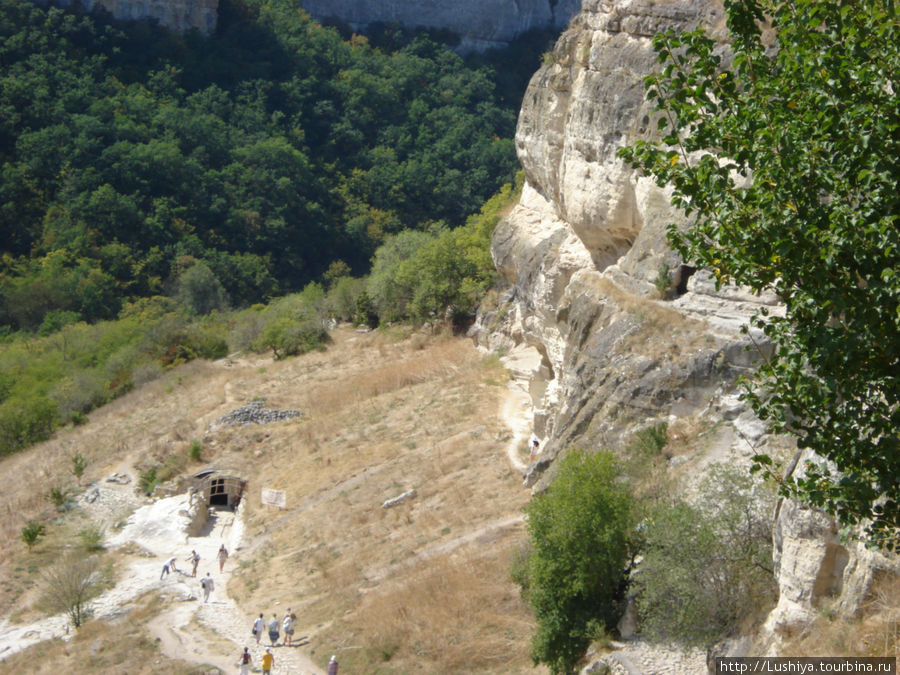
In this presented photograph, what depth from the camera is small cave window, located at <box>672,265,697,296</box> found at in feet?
58.1

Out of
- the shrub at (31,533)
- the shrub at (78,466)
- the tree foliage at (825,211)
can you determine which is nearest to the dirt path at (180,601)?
the shrub at (78,466)

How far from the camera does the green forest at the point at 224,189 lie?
136 ft

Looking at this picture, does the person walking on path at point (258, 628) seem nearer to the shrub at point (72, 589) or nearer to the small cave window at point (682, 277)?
the shrub at point (72, 589)

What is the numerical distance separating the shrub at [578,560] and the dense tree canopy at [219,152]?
40.6 m

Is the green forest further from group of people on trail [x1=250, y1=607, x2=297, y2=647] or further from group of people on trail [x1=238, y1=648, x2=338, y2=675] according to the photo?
group of people on trail [x1=238, y1=648, x2=338, y2=675]

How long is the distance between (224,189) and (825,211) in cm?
5594

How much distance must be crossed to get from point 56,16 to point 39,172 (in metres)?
15.5

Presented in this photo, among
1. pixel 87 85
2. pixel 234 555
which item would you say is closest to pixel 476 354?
pixel 234 555

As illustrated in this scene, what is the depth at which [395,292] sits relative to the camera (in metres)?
40.6

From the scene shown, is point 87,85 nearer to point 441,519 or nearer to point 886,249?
point 441,519

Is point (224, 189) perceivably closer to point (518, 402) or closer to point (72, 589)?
point (518, 402)

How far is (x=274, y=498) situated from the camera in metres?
26.0

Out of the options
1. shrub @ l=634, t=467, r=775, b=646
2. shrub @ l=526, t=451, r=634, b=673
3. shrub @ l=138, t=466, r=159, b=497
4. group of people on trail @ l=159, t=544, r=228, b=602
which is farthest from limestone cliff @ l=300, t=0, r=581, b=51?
shrub @ l=634, t=467, r=775, b=646

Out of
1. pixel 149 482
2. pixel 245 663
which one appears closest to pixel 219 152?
pixel 149 482
